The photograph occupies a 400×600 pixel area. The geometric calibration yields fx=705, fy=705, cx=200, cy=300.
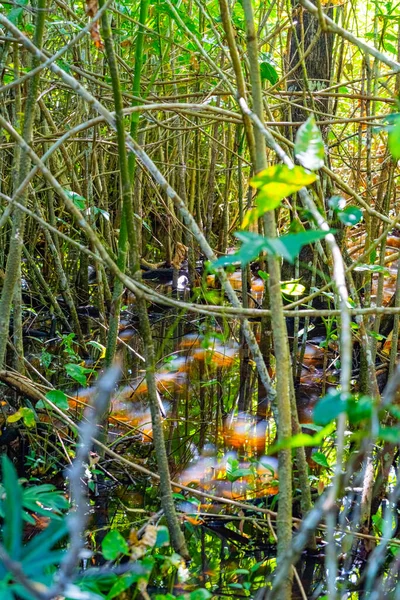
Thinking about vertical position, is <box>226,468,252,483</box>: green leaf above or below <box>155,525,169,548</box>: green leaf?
below

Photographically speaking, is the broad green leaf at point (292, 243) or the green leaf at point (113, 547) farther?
the green leaf at point (113, 547)

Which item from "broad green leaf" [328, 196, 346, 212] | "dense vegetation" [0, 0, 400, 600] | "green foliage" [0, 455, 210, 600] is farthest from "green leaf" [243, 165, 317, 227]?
"broad green leaf" [328, 196, 346, 212]

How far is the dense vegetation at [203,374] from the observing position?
87 centimetres

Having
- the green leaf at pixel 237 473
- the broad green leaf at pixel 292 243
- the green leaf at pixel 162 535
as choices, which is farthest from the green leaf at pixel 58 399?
the broad green leaf at pixel 292 243

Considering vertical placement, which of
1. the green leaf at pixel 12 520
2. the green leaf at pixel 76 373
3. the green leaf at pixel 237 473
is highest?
the green leaf at pixel 12 520

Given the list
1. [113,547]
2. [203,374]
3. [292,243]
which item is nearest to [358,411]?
[292,243]

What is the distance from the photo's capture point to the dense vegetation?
0.87 m

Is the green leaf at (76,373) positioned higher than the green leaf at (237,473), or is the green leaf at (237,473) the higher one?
the green leaf at (76,373)

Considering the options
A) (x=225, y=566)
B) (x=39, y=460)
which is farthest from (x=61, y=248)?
(x=225, y=566)

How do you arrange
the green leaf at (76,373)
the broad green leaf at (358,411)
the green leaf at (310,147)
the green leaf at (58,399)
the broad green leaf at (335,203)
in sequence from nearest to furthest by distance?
the broad green leaf at (358,411) → the green leaf at (310,147) → the broad green leaf at (335,203) → the green leaf at (58,399) → the green leaf at (76,373)

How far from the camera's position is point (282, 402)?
116 centimetres

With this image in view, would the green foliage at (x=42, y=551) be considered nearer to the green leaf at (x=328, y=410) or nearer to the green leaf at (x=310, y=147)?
the green leaf at (x=328, y=410)

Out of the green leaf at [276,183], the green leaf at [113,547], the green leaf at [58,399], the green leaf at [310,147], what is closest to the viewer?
the green leaf at [276,183]

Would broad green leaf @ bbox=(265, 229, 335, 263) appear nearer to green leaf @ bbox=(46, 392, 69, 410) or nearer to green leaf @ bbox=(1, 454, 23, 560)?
green leaf @ bbox=(1, 454, 23, 560)
